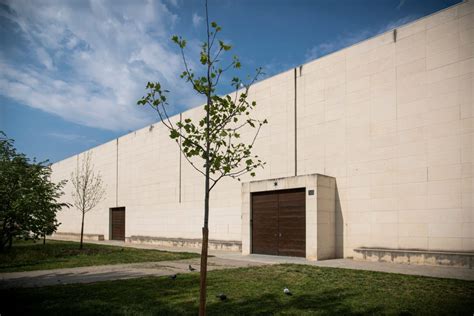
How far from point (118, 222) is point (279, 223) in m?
21.7

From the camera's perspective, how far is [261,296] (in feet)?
26.5

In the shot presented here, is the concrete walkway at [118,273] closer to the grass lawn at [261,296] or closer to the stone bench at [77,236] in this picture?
the grass lawn at [261,296]

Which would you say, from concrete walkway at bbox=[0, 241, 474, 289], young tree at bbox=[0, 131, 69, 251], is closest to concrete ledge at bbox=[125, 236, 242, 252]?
concrete walkway at bbox=[0, 241, 474, 289]

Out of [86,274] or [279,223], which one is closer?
[86,274]

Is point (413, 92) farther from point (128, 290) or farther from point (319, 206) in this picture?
point (128, 290)

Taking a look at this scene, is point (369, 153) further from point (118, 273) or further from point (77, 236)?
point (77, 236)

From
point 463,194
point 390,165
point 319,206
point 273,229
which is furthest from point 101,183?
point 463,194

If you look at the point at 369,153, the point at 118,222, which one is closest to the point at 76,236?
the point at 118,222

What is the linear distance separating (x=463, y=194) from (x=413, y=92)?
4242mm

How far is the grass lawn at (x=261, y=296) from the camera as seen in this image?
6.85 m

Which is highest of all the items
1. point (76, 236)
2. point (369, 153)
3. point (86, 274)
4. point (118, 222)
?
point (369, 153)

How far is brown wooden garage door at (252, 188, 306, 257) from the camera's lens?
17.1 meters

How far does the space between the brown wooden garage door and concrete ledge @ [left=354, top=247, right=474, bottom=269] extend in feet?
8.90

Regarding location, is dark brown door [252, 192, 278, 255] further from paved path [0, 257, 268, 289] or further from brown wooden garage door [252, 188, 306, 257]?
paved path [0, 257, 268, 289]
